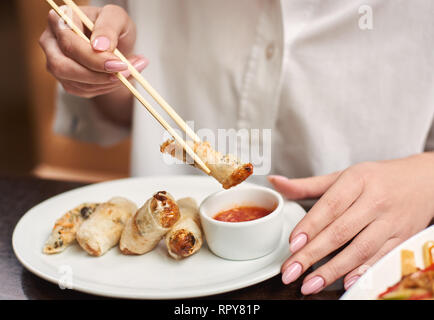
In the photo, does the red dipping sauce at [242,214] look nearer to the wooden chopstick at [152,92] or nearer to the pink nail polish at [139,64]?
the wooden chopstick at [152,92]

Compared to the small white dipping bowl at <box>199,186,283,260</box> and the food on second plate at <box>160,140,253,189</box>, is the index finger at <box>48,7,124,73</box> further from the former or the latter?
the small white dipping bowl at <box>199,186,283,260</box>

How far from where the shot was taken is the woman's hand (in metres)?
0.94

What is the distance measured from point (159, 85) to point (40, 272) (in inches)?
38.7

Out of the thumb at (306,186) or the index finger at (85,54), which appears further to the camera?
the thumb at (306,186)

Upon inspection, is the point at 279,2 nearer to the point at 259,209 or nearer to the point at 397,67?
the point at 397,67

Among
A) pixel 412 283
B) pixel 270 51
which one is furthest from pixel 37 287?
pixel 270 51

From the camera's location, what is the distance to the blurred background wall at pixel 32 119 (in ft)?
12.8

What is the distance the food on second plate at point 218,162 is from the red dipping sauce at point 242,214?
12cm

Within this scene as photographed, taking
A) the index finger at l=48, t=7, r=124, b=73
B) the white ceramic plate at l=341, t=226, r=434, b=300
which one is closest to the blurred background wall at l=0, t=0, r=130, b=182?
the index finger at l=48, t=7, r=124, b=73

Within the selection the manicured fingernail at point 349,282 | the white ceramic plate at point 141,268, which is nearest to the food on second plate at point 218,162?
the white ceramic plate at point 141,268

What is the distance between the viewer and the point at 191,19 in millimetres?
1601

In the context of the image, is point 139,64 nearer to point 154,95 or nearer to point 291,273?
point 154,95
